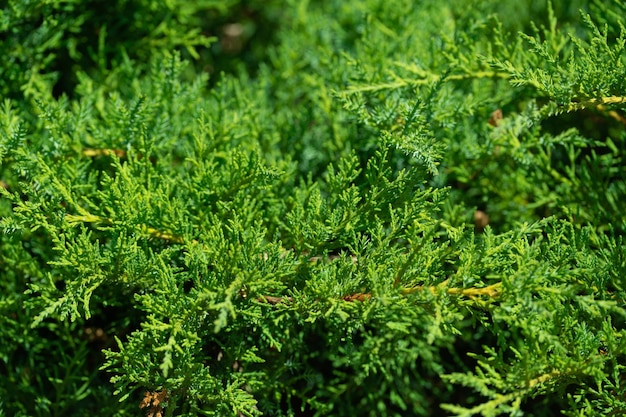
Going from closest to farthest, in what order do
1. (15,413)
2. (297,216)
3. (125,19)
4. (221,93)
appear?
(297,216), (15,413), (221,93), (125,19)

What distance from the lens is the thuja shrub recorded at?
1104 mm

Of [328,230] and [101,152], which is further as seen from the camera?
[101,152]

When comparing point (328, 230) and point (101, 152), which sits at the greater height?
point (101, 152)

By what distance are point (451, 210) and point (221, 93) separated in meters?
0.60

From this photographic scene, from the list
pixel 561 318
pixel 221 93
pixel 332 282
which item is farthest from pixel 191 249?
pixel 561 318

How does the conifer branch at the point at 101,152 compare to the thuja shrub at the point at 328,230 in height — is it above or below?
above

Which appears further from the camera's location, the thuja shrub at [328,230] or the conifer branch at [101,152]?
the conifer branch at [101,152]

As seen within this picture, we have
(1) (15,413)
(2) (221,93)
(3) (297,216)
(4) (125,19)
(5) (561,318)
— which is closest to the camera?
(5) (561,318)

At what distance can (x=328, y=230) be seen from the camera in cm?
117

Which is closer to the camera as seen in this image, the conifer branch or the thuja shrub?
the thuja shrub

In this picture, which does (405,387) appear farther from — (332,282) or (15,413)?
(15,413)

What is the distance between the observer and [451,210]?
1403 millimetres

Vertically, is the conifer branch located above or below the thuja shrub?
above

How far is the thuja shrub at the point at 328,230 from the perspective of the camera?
3.62 ft
